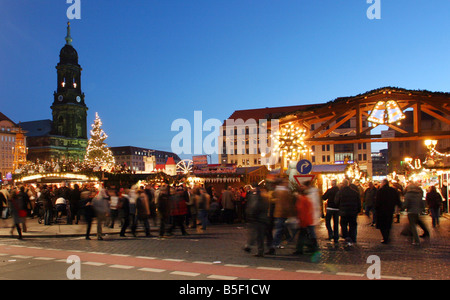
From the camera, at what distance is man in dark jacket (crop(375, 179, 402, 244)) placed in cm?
1202

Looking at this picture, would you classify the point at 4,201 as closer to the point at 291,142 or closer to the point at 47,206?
the point at 47,206

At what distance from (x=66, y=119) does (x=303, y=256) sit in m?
127

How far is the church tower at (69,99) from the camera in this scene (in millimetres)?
125250

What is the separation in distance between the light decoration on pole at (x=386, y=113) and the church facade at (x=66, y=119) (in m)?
114

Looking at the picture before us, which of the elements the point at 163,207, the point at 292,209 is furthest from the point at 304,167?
the point at 163,207

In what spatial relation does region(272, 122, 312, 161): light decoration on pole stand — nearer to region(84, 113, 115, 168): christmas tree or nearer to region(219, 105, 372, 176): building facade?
region(84, 113, 115, 168): christmas tree

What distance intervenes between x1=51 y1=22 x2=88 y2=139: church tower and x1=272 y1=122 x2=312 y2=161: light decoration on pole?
112909mm

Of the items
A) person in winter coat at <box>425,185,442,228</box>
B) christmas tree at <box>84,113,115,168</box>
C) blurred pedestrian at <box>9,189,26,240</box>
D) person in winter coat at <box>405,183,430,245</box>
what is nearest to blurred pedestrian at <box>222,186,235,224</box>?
person in winter coat at <box>425,185,442,228</box>

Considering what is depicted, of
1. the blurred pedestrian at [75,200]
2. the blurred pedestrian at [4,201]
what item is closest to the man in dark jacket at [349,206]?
the blurred pedestrian at [75,200]

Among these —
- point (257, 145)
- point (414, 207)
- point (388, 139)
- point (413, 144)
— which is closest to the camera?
point (414, 207)

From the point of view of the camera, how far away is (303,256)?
34.0 ft

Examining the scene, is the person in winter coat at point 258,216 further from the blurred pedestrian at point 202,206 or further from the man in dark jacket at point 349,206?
the blurred pedestrian at point 202,206

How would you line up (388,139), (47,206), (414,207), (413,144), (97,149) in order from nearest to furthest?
(414,207) < (47,206) < (388,139) < (97,149) < (413,144)

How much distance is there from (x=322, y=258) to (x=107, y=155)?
56.9 metres
